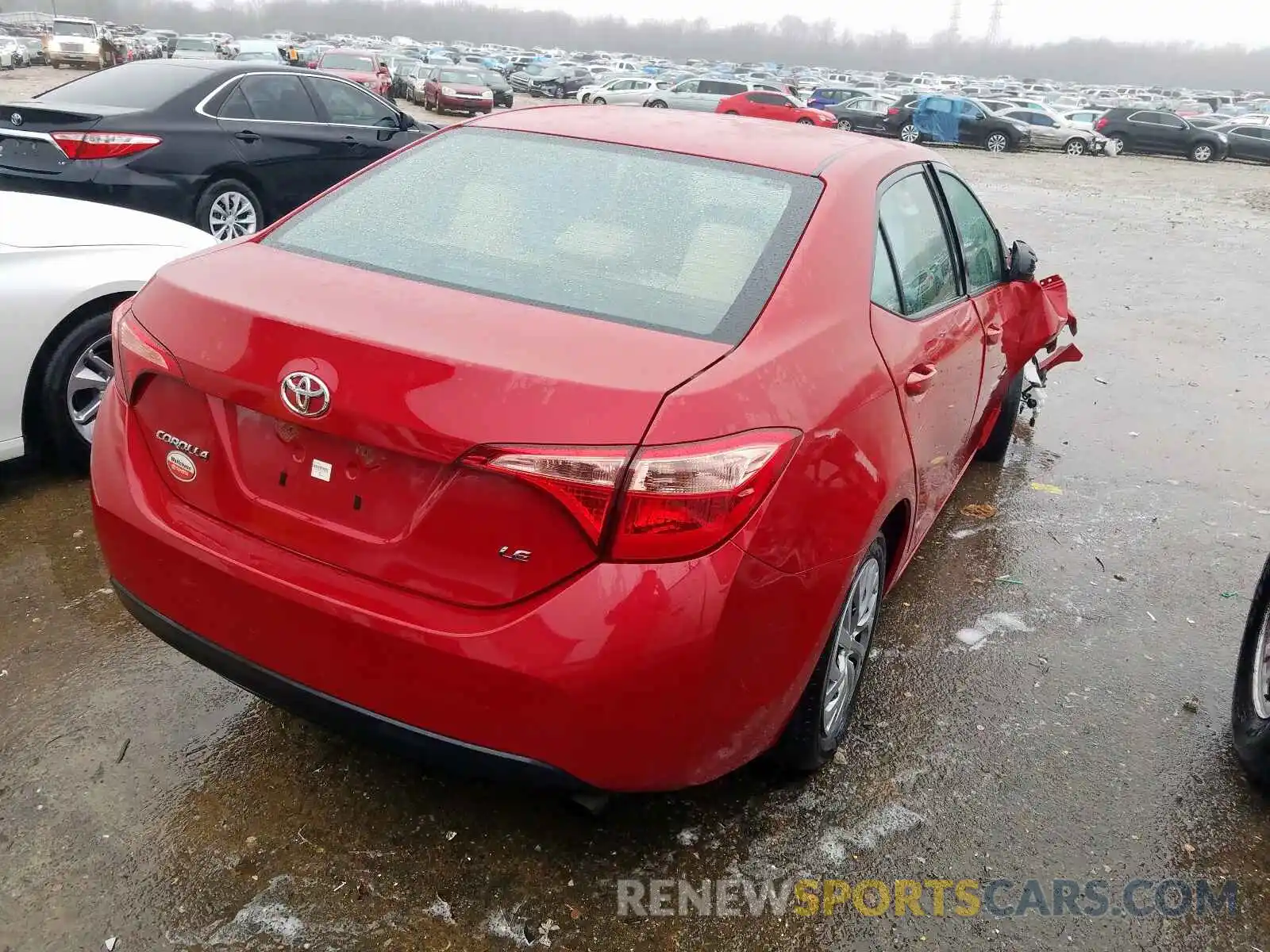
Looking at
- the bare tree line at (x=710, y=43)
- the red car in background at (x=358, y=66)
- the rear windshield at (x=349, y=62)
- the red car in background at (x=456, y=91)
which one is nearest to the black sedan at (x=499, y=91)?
the red car in background at (x=456, y=91)

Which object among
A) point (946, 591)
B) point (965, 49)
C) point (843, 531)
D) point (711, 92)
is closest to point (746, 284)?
point (843, 531)

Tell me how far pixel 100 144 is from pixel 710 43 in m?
152

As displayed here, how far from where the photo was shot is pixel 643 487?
1.86 metres

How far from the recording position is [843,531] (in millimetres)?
2291

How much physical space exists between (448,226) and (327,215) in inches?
15.3

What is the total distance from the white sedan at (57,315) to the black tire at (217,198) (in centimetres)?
342

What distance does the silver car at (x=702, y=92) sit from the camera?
31.6 meters

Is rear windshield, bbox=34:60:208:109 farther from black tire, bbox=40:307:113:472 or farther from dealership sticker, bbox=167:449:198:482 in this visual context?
dealership sticker, bbox=167:449:198:482

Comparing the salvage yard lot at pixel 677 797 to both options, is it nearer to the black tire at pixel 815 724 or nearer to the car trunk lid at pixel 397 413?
the black tire at pixel 815 724

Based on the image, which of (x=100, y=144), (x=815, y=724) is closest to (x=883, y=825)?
(x=815, y=724)

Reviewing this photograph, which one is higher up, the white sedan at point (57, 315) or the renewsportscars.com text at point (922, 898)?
the white sedan at point (57, 315)

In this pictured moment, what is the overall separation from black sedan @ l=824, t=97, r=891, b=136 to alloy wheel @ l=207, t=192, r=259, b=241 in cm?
2623

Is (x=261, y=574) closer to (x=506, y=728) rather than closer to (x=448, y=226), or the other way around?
(x=506, y=728)

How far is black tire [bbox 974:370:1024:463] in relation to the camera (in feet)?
16.4
